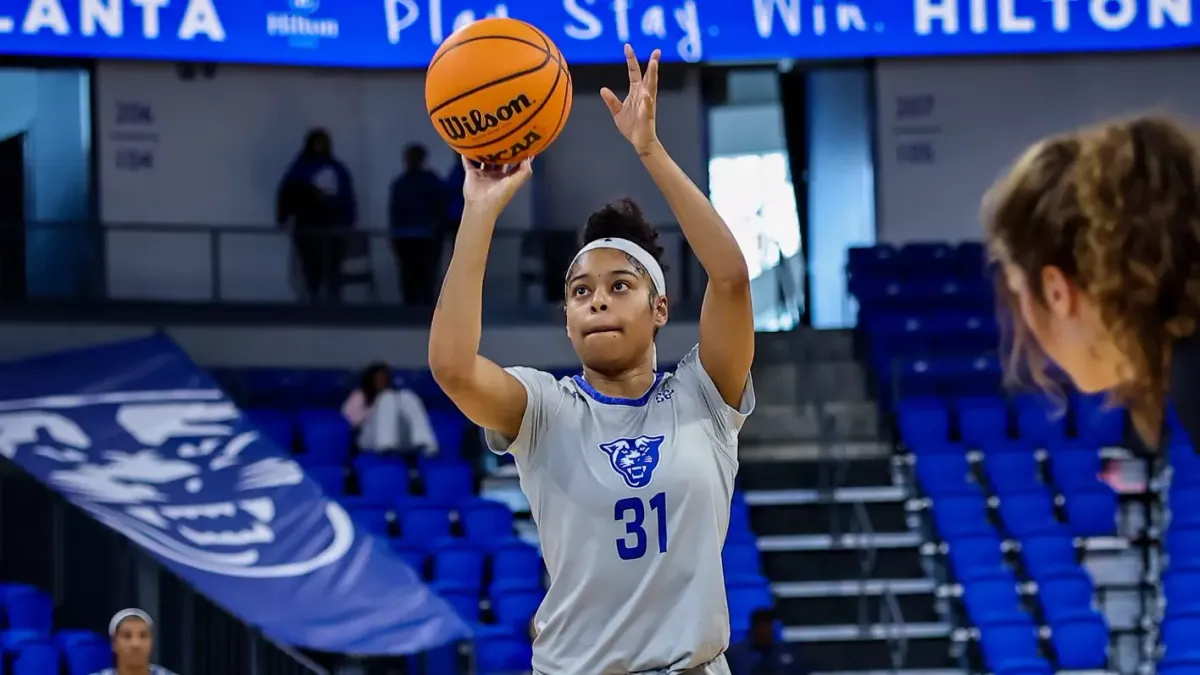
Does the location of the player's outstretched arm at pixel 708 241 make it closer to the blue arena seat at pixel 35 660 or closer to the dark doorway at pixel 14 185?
the blue arena seat at pixel 35 660

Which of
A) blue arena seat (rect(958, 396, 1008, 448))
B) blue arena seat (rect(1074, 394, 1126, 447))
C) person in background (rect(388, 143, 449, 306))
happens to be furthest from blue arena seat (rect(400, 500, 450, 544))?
blue arena seat (rect(1074, 394, 1126, 447))

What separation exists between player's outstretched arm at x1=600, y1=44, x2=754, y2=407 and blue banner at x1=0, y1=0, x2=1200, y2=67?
7885mm

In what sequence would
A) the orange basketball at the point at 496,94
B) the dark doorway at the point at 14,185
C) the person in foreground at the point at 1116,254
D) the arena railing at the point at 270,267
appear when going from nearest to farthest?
the person in foreground at the point at 1116,254, the orange basketball at the point at 496,94, the dark doorway at the point at 14,185, the arena railing at the point at 270,267

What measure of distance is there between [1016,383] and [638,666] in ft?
4.76

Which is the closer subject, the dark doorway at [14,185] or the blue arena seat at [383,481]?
the blue arena seat at [383,481]

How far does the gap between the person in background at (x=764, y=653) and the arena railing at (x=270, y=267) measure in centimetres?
423

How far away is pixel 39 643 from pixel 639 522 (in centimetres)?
557

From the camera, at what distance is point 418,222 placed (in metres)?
13.5

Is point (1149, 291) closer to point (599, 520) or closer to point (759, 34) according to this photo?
point (599, 520)

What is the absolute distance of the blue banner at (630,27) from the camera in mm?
11477

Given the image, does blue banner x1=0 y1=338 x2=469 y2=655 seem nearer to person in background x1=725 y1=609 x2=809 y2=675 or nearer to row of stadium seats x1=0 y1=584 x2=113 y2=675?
row of stadium seats x1=0 y1=584 x2=113 y2=675

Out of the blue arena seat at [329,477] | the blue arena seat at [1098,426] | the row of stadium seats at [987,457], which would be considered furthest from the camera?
the blue arena seat at [1098,426]

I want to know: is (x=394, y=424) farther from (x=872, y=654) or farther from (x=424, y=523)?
(x=872, y=654)

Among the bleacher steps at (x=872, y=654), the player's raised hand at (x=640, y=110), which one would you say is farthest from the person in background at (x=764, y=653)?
the player's raised hand at (x=640, y=110)
